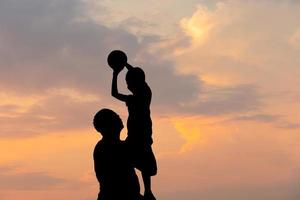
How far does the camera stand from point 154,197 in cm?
Result: 1338

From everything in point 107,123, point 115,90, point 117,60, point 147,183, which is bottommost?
point 147,183

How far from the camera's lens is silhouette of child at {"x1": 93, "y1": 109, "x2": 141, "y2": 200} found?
495 inches

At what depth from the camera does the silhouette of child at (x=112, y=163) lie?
41.2ft

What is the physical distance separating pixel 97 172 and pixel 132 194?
2.79 feet

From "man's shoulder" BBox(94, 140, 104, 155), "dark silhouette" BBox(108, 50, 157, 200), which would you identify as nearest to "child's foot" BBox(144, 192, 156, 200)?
"dark silhouette" BBox(108, 50, 157, 200)

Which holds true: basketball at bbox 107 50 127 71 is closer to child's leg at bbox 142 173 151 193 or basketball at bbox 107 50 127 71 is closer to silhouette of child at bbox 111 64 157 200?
silhouette of child at bbox 111 64 157 200

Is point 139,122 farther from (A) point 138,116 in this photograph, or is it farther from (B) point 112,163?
(B) point 112,163

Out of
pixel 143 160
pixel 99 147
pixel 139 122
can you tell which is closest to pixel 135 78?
pixel 139 122

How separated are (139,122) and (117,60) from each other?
1.47 metres

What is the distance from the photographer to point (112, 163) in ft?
41.4

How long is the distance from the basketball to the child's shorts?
179 centimetres

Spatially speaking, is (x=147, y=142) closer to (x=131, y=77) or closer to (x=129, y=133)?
(x=129, y=133)

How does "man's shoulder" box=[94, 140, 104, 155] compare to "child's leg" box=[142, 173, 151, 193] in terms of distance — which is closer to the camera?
"man's shoulder" box=[94, 140, 104, 155]

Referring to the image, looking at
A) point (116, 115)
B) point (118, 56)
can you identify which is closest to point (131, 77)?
point (118, 56)
